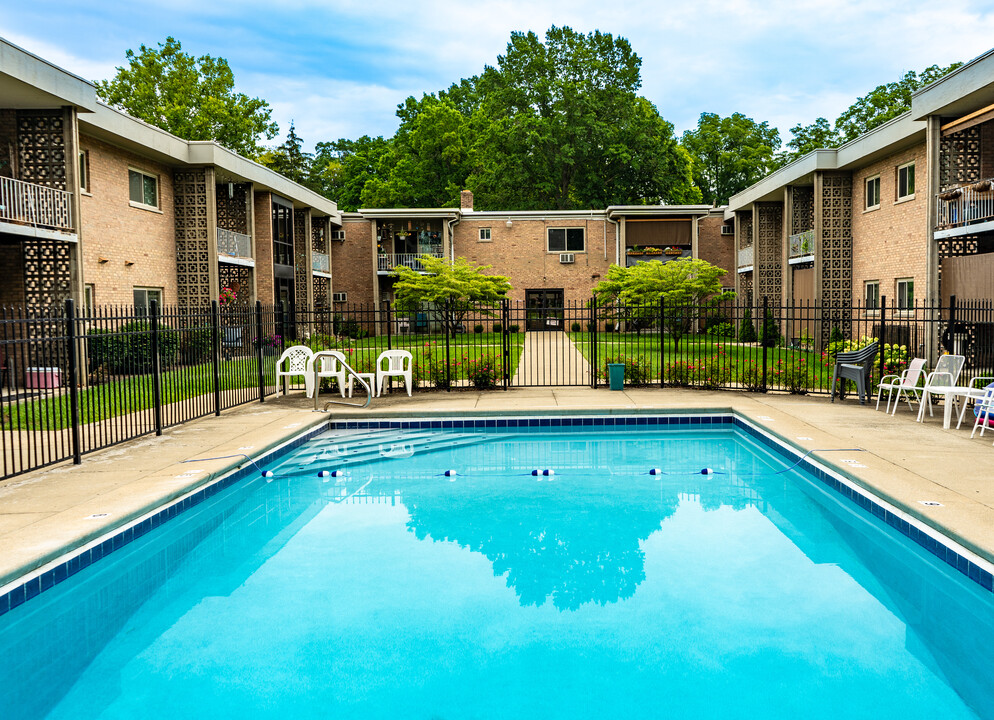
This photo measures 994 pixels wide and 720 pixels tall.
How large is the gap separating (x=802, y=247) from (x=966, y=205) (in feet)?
30.3

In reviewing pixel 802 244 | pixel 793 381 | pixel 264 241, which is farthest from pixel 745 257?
pixel 264 241

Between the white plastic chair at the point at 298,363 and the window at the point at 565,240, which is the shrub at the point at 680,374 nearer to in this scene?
the white plastic chair at the point at 298,363

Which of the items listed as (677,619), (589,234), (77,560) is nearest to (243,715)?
(77,560)

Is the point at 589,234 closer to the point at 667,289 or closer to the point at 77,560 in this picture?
the point at 667,289

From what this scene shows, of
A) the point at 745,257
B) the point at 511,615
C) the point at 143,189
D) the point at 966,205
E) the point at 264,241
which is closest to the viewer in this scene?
the point at 511,615

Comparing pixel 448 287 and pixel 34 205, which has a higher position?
pixel 34 205

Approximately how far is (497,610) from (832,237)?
21.7 m

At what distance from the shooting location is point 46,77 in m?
14.1

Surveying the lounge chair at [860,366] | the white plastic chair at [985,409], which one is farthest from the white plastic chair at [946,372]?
the lounge chair at [860,366]

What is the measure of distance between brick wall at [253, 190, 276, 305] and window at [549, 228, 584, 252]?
575 inches

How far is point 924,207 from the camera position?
61.4 ft

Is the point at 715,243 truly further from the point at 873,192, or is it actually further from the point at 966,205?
the point at 966,205

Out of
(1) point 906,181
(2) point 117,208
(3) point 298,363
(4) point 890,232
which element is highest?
(1) point 906,181

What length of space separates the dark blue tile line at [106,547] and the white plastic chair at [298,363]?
5.03 meters
